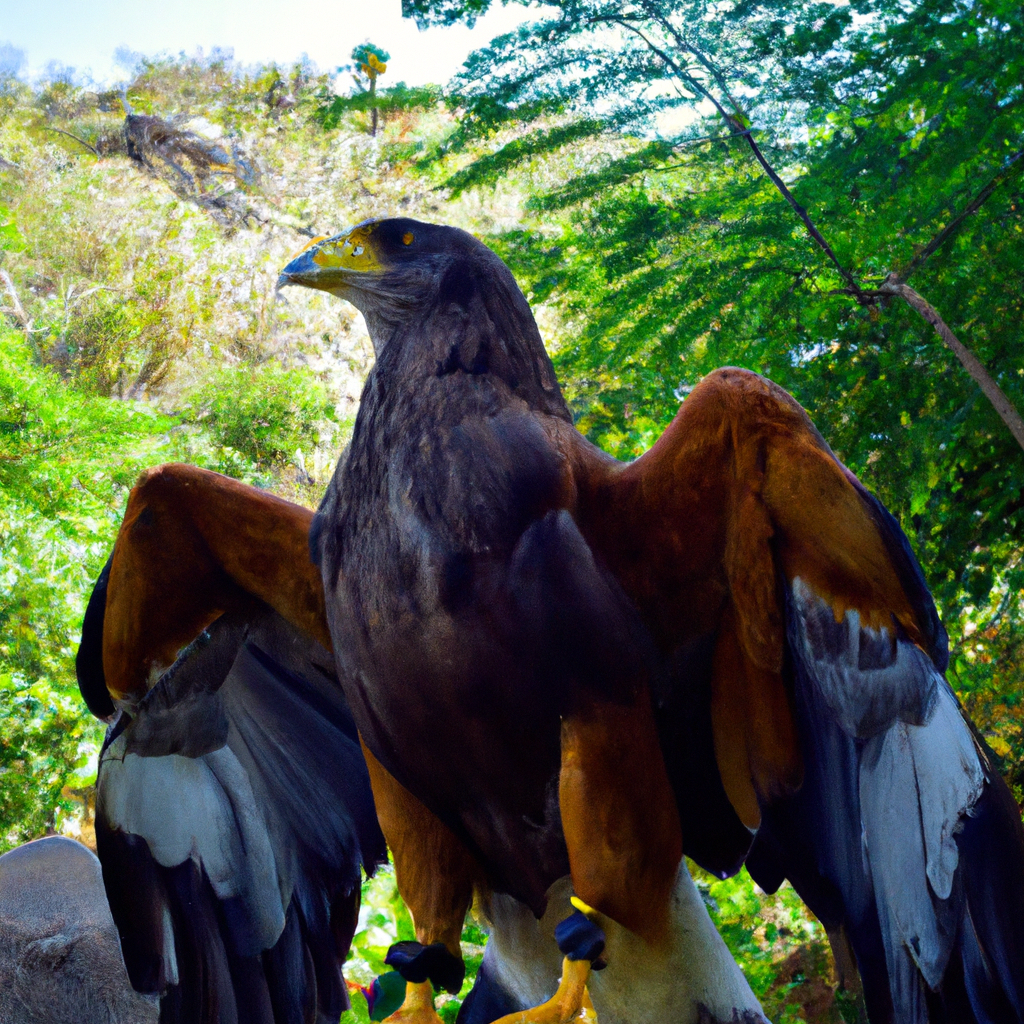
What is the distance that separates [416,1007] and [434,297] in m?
1.01

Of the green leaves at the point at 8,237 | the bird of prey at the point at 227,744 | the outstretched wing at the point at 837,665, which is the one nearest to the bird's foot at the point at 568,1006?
the bird of prey at the point at 227,744

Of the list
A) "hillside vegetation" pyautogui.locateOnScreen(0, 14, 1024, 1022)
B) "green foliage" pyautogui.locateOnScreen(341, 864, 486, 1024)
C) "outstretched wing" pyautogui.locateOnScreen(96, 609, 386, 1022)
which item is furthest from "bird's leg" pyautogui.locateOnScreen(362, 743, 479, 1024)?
"hillside vegetation" pyautogui.locateOnScreen(0, 14, 1024, 1022)

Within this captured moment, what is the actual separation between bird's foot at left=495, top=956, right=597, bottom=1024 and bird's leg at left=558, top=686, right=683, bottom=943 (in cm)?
8

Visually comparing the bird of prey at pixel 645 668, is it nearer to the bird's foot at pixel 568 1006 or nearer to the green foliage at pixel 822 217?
the bird's foot at pixel 568 1006

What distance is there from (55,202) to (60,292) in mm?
1712

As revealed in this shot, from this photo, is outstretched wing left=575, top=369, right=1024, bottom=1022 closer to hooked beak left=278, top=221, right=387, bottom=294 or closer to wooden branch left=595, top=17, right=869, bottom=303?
hooked beak left=278, top=221, right=387, bottom=294

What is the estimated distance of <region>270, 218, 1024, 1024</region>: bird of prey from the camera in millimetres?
1256

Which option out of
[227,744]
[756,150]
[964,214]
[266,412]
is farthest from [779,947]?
[266,412]

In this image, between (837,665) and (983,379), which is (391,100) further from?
(837,665)

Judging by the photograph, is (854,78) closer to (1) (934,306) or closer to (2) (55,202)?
(1) (934,306)

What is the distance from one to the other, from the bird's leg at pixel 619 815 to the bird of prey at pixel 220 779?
51 centimetres

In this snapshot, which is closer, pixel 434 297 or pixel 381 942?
pixel 434 297

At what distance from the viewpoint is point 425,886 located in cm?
148

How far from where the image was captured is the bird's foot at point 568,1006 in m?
1.18
